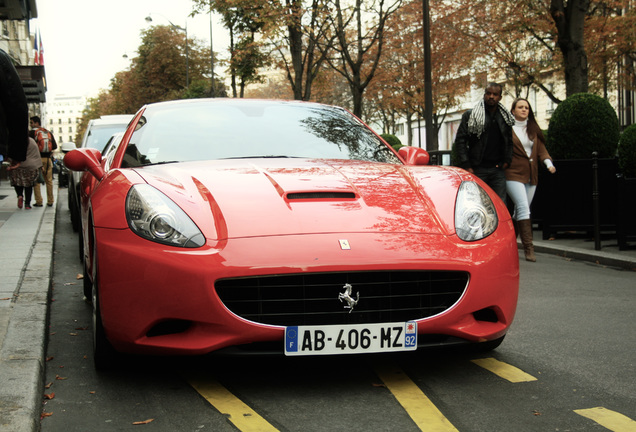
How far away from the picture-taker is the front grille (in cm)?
347

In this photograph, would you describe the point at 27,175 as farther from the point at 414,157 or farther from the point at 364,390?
the point at 364,390

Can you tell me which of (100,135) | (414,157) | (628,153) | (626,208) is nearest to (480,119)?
(626,208)

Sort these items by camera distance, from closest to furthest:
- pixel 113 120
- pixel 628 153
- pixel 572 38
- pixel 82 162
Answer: pixel 82 162, pixel 628 153, pixel 113 120, pixel 572 38

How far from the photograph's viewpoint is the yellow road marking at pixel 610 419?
3121 millimetres

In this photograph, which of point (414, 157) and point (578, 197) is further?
point (578, 197)

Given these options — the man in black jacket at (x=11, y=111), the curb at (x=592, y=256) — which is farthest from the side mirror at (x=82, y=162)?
the curb at (x=592, y=256)

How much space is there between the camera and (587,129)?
11336 mm

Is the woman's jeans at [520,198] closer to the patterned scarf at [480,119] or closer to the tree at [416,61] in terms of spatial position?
the patterned scarf at [480,119]

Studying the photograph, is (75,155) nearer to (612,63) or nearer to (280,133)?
(280,133)

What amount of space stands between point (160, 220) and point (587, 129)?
8.93 metres

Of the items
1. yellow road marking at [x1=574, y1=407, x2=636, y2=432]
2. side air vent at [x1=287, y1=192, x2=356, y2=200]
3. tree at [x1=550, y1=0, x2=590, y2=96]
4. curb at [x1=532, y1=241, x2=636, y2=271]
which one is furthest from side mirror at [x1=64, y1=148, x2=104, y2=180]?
tree at [x1=550, y1=0, x2=590, y2=96]

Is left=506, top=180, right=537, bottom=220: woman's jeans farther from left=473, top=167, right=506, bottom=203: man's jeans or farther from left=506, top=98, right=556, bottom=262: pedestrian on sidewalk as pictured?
left=473, top=167, right=506, bottom=203: man's jeans

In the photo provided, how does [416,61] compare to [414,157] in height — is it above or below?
above

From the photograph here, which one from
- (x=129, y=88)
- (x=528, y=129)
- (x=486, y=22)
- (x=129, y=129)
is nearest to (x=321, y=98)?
(x=129, y=88)
